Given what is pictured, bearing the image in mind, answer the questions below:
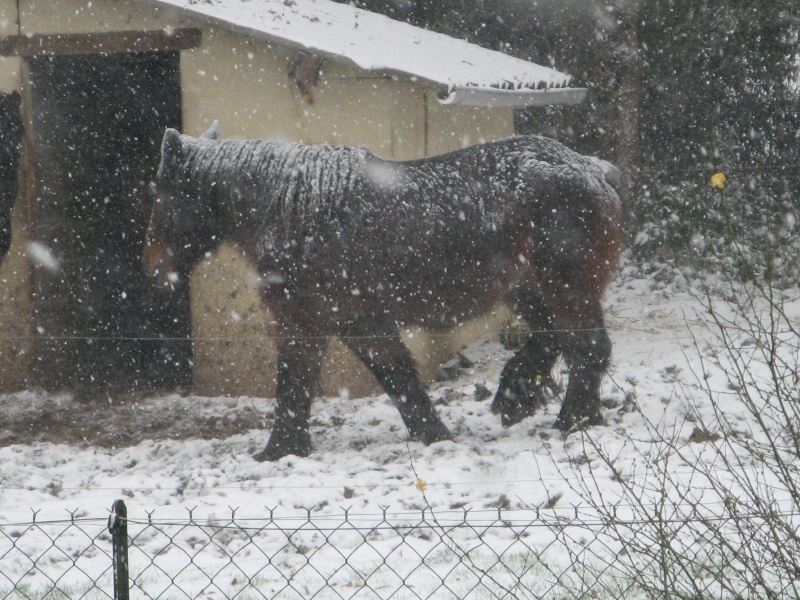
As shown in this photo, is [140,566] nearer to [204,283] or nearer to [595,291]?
[595,291]

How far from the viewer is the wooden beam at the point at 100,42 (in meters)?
7.34

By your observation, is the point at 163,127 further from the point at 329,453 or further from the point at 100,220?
the point at 329,453

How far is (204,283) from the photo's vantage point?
7.70 m

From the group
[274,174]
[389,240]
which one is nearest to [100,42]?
[274,174]

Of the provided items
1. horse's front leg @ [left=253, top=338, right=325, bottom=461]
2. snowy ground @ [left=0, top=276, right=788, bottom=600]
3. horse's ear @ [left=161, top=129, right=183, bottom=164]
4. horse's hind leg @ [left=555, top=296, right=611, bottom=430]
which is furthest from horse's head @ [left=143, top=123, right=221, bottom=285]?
horse's hind leg @ [left=555, top=296, right=611, bottom=430]

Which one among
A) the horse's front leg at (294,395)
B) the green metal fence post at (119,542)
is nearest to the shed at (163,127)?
the horse's front leg at (294,395)

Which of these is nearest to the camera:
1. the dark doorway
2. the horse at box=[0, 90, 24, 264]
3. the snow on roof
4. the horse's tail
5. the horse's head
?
the horse's head

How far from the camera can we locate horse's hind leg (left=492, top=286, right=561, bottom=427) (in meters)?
6.41

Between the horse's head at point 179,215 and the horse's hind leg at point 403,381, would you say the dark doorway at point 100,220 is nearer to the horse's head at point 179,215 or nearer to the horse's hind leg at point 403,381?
the horse's head at point 179,215

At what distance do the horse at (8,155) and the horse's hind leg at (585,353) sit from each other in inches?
175

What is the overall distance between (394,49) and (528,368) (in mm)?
3171

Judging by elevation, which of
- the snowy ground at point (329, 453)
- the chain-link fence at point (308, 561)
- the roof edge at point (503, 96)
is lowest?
the snowy ground at point (329, 453)

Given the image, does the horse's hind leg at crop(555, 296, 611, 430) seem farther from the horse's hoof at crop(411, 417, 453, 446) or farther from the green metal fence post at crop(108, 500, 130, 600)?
the green metal fence post at crop(108, 500, 130, 600)

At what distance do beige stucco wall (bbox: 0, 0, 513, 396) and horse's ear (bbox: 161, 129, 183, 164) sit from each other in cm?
145
